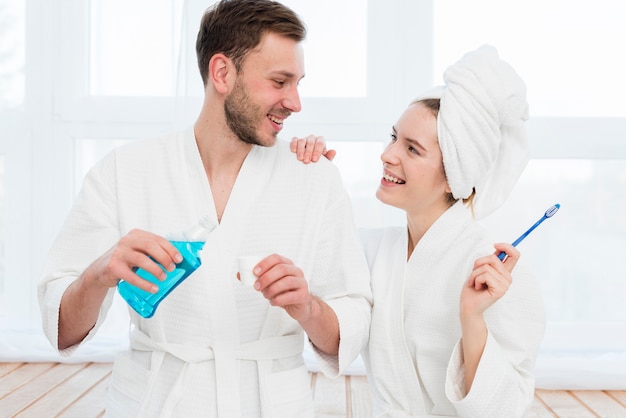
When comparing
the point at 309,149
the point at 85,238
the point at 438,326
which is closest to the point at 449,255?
the point at 438,326

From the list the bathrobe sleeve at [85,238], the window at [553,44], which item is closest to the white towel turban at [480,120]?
the bathrobe sleeve at [85,238]

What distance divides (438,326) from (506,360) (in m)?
0.18

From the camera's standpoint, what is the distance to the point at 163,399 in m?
1.83

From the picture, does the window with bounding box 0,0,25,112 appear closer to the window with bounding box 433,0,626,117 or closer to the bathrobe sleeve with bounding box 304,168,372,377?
the window with bounding box 433,0,626,117

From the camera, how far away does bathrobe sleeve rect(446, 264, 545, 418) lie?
69.7 inches

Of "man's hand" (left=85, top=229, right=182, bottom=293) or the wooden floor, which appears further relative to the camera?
the wooden floor

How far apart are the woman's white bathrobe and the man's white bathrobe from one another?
98 millimetres

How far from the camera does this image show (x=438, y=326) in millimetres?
1935

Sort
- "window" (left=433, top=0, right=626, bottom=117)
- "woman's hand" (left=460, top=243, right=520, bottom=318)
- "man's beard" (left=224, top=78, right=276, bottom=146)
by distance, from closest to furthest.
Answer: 1. "woman's hand" (left=460, top=243, right=520, bottom=318)
2. "man's beard" (left=224, top=78, right=276, bottom=146)
3. "window" (left=433, top=0, right=626, bottom=117)

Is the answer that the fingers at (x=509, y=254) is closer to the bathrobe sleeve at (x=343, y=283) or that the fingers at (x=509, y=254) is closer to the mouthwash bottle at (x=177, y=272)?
the bathrobe sleeve at (x=343, y=283)

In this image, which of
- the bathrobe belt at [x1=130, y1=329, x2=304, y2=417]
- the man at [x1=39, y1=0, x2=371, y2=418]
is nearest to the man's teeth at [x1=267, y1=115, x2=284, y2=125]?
the man at [x1=39, y1=0, x2=371, y2=418]

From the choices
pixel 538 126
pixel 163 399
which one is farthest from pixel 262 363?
pixel 538 126

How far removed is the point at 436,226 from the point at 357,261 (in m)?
0.22

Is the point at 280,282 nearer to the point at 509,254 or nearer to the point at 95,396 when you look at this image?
the point at 509,254
